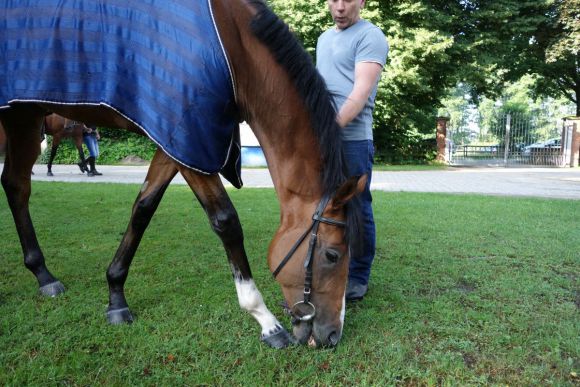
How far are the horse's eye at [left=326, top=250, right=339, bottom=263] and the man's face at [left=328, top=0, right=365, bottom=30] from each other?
1474 millimetres

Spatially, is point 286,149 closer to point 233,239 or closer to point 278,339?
point 233,239

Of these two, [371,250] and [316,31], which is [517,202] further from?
[316,31]

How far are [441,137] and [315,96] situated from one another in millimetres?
18186

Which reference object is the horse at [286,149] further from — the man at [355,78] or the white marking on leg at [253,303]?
the man at [355,78]

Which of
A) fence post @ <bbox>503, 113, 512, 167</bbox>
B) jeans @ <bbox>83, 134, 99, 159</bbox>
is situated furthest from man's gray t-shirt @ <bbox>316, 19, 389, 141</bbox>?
fence post @ <bbox>503, 113, 512, 167</bbox>

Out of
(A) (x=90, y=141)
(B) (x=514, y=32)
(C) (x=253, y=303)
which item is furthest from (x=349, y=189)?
(B) (x=514, y=32)

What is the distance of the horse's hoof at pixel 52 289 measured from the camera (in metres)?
3.05

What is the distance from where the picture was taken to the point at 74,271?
3.57 m

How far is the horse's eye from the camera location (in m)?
2.22

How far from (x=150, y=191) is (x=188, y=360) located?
100 centimetres

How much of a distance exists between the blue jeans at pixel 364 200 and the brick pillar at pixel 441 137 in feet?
56.3

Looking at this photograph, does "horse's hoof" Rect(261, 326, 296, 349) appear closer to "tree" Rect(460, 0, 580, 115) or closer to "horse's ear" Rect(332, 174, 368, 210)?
"horse's ear" Rect(332, 174, 368, 210)

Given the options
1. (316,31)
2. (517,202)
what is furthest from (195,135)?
(316,31)

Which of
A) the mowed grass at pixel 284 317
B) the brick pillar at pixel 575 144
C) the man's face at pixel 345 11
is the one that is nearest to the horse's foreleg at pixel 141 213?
the mowed grass at pixel 284 317
